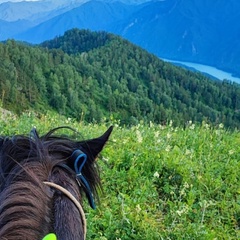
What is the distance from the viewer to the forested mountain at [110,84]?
376 ft

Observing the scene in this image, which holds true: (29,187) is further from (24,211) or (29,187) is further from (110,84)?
(110,84)

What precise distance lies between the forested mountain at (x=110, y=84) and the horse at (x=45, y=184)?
94.9 m

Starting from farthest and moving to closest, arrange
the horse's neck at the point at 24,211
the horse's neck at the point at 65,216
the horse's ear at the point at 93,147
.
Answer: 1. the horse's ear at the point at 93,147
2. the horse's neck at the point at 65,216
3. the horse's neck at the point at 24,211

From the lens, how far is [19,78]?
4587 inches

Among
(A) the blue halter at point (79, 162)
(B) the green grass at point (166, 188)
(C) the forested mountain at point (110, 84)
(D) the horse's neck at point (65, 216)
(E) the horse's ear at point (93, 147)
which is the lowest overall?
(B) the green grass at point (166, 188)

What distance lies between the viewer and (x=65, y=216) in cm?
163

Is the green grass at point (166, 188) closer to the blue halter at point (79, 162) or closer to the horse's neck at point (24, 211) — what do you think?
the blue halter at point (79, 162)

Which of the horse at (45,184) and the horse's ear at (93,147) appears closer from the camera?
the horse at (45,184)

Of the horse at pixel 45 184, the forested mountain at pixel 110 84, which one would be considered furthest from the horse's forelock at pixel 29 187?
the forested mountain at pixel 110 84

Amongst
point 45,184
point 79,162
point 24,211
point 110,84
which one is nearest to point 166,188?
point 79,162

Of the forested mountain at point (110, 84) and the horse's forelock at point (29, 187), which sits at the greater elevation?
the forested mountain at point (110, 84)

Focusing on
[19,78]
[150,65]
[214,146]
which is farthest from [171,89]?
[214,146]

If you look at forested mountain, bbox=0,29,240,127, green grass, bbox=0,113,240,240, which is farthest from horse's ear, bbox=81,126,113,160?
forested mountain, bbox=0,29,240,127

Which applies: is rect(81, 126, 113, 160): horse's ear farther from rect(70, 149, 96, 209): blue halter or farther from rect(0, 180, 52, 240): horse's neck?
rect(0, 180, 52, 240): horse's neck
